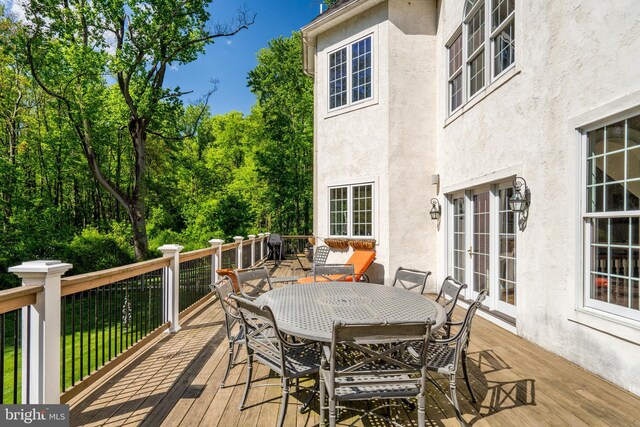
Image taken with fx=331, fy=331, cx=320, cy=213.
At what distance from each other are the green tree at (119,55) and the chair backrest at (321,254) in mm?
9907

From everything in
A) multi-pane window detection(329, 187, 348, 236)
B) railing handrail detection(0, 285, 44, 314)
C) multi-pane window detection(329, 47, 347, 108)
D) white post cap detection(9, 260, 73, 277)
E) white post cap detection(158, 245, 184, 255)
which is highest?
multi-pane window detection(329, 47, 347, 108)

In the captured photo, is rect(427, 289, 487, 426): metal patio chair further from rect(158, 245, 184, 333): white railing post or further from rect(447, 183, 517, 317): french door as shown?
rect(158, 245, 184, 333): white railing post

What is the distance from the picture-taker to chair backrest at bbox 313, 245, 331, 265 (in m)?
8.60

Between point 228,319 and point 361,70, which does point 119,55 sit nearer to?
point 361,70

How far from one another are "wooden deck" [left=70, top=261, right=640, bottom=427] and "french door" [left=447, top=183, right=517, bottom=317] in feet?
4.27

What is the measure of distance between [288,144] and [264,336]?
1887 centimetres

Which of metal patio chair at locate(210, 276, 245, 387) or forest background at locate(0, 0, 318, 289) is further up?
forest background at locate(0, 0, 318, 289)

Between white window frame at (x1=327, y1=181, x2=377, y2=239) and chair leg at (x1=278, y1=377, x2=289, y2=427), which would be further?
white window frame at (x1=327, y1=181, x2=377, y2=239)

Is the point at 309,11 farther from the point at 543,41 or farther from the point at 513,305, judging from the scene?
the point at 513,305

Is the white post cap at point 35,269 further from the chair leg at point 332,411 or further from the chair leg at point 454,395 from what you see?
the chair leg at point 454,395

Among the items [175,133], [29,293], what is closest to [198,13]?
[175,133]

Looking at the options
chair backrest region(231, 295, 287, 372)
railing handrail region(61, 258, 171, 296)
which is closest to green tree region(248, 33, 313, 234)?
railing handrail region(61, 258, 171, 296)

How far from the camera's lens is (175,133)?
54.0ft

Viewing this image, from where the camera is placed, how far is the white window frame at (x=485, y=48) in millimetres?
4965
